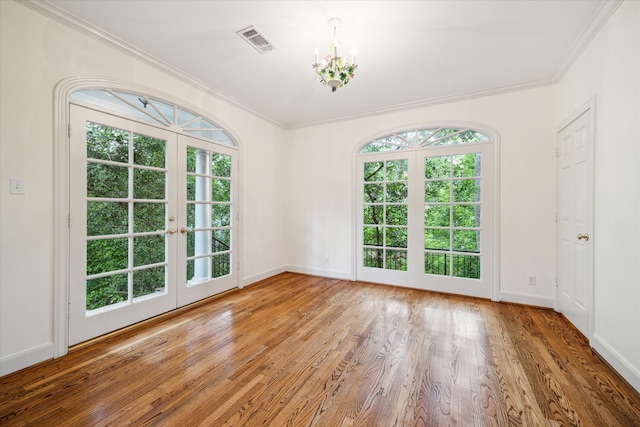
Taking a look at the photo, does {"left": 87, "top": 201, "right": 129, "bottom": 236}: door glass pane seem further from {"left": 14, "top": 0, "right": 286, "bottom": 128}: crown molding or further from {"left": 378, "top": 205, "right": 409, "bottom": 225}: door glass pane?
{"left": 378, "top": 205, "right": 409, "bottom": 225}: door glass pane

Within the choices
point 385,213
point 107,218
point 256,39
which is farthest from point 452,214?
point 107,218

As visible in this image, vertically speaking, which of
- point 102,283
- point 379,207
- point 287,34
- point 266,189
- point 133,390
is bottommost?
point 133,390

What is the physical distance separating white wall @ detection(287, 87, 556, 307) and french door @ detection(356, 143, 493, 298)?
206 millimetres

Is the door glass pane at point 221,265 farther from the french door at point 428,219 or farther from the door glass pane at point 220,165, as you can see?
the french door at point 428,219

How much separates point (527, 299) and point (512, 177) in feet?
5.13

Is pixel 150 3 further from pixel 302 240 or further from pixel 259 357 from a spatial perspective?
pixel 302 240

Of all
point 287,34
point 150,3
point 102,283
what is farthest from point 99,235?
point 287,34

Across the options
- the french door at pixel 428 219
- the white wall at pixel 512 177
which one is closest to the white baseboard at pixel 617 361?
the white wall at pixel 512 177

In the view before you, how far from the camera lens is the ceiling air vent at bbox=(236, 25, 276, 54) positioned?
7.74ft

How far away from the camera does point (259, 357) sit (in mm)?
2129

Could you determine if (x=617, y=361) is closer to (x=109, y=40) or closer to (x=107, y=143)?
(x=107, y=143)

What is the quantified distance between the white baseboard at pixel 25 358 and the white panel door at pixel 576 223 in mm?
4581

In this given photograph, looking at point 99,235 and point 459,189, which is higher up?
point 459,189

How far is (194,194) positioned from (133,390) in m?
2.18
